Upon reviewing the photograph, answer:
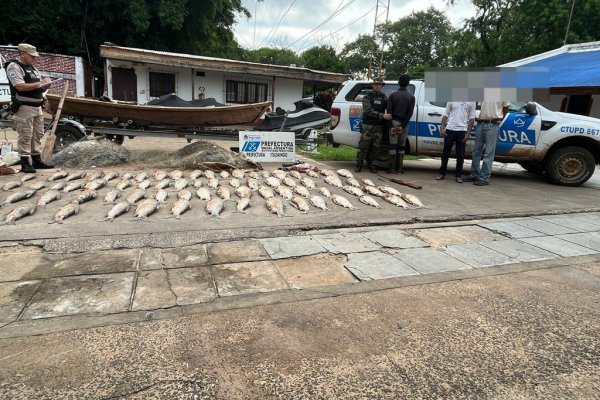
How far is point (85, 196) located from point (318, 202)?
3.24m

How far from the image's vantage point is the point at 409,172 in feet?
28.4

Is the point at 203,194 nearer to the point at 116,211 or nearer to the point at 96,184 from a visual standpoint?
the point at 116,211

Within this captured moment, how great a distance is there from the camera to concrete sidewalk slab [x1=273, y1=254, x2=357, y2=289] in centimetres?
327

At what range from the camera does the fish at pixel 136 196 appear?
5.12 m

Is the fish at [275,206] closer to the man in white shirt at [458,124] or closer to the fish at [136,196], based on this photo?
the fish at [136,196]

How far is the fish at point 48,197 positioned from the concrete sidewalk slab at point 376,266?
4070 mm

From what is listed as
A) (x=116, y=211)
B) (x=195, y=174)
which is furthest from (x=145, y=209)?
(x=195, y=174)

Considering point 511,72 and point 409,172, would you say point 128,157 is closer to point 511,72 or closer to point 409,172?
point 409,172

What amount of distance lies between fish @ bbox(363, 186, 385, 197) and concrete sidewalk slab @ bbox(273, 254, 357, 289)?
260 centimetres

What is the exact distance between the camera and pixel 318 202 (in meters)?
5.46

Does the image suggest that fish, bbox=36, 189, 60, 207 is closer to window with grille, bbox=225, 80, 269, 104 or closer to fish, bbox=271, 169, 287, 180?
fish, bbox=271, 169, 287, 180

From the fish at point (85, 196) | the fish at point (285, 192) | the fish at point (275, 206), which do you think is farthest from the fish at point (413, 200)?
the fish at point (85, 196)

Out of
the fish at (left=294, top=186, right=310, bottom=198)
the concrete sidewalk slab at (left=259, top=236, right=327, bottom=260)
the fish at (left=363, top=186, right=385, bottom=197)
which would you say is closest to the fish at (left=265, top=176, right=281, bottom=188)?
the fish at (left=294, top=186, right=310, bottom=198)

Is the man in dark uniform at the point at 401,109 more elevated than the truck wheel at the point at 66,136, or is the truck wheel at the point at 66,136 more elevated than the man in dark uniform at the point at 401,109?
the man in dark uniform at the point at 401,109
